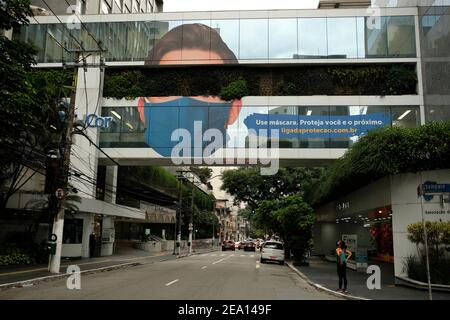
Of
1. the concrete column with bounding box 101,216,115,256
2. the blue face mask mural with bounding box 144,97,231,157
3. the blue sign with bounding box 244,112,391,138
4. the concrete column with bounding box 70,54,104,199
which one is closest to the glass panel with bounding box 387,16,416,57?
the blue sign with bounding box 244,112,391,138

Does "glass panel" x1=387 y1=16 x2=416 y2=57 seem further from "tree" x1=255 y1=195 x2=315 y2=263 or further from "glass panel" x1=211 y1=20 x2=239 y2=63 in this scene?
"tree" x1=255 y1=195 x2=315 y2=263

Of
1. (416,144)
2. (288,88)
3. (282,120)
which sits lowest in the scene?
(416,144)

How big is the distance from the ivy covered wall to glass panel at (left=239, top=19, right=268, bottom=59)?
3.51 feet

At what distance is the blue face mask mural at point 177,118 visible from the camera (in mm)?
32125

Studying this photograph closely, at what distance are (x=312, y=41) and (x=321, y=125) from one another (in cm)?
641

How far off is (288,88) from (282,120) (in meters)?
2.97

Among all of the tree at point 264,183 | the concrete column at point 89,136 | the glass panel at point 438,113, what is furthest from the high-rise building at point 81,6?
the glass panel at point 438,113

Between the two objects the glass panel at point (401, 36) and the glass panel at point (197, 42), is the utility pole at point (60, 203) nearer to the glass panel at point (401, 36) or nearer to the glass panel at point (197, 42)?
the glass panel at point (197, 42)

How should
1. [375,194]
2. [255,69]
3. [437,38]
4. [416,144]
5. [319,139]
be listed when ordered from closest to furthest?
[416,144] → [375,194] → [437,38] → [319,139] → [255,69]

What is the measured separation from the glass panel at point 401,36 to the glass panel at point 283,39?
6779mm

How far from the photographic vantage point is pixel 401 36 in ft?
106

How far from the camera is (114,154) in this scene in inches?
1287
